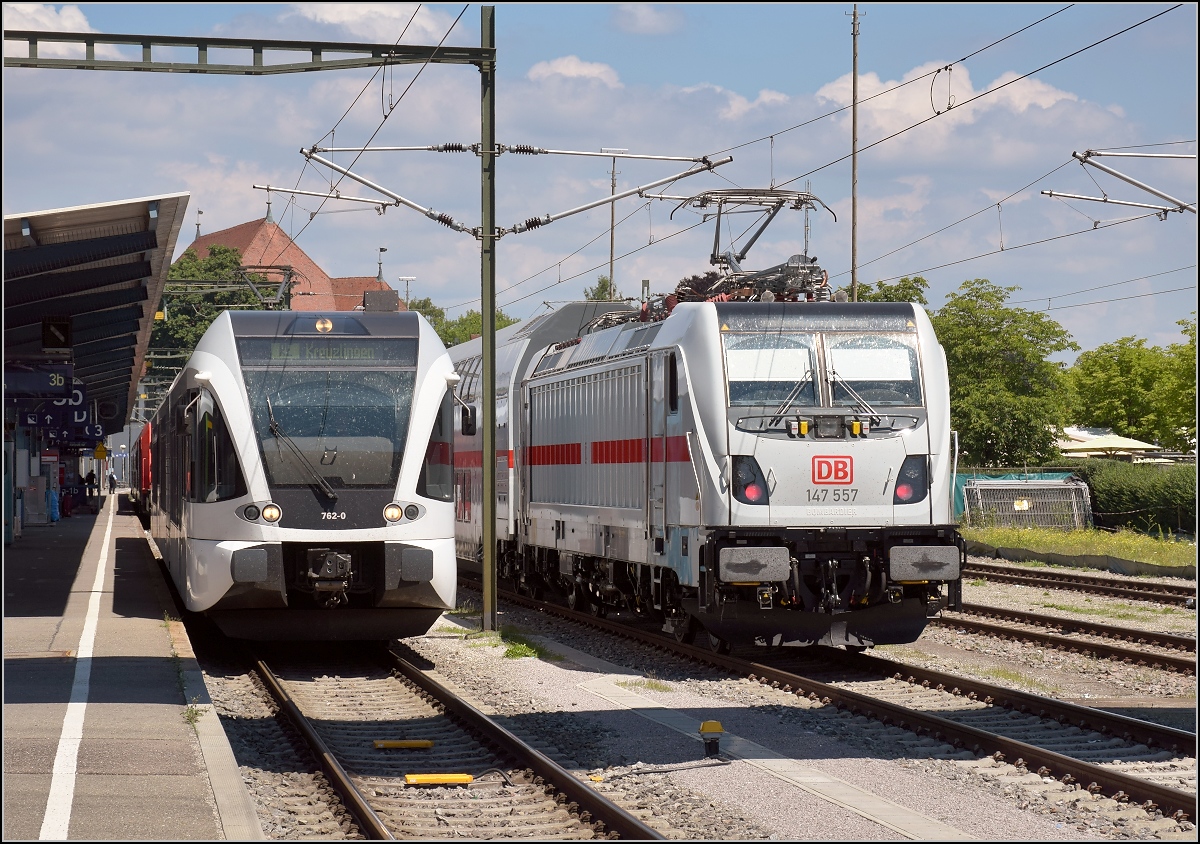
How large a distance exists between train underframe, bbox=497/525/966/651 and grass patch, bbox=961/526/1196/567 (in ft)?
53.6

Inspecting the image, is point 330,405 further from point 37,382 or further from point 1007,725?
point 37,382

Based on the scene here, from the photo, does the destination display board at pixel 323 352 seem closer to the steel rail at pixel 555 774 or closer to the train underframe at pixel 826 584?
the steel rail at pixel 555 774

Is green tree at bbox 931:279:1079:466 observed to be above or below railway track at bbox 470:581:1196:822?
above

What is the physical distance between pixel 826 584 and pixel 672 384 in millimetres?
2491

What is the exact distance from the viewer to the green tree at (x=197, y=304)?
74062 millimetres

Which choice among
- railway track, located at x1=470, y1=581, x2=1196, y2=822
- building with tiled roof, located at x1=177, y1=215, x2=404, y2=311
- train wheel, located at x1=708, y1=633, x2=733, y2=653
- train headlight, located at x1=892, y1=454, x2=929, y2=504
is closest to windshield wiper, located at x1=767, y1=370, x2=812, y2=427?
train headlight, located at x1=892, y1=454, x2=929, y2=504

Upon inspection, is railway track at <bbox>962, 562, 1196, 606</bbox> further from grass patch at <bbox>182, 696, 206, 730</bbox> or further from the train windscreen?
grass patch at <bbox>182, 696, 206, 730</bbox>

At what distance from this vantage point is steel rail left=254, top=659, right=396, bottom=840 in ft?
27.3

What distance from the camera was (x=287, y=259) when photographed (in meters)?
A: 115

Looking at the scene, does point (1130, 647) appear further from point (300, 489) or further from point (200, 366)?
point (200, 366)

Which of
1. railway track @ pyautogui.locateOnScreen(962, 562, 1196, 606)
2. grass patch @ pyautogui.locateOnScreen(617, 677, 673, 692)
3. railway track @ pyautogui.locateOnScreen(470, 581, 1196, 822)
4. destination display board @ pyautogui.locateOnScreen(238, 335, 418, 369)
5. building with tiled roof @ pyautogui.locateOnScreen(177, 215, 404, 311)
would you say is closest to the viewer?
railway track @ pyautogui.locateOnScreen(470, 581, 1196, 822)

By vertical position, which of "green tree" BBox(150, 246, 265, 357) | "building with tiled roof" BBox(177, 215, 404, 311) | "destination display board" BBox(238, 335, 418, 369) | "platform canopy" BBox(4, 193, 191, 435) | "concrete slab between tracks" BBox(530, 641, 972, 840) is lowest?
"concrete slab between tracks" BBox(530, 641, 972, 840)

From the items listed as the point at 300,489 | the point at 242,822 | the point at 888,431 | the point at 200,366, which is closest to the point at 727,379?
the point at 888,431

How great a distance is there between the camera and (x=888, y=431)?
14.5m
